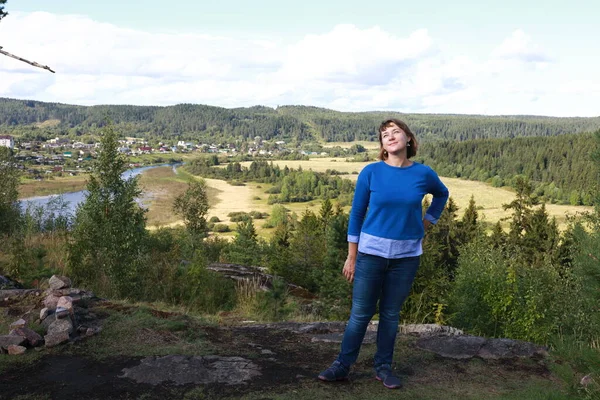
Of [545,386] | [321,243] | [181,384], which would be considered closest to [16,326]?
[181,384]

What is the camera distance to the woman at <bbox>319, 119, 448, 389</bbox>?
4191mm

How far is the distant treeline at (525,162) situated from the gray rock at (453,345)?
115 meters

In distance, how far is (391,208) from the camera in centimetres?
417

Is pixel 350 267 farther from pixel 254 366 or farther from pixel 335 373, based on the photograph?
pixel 254 366

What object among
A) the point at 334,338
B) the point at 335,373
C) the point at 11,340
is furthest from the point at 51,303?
the point at 335,373

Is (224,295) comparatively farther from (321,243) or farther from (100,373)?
(321,243)

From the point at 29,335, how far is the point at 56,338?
259 millimetres

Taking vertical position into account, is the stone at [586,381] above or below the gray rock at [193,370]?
above

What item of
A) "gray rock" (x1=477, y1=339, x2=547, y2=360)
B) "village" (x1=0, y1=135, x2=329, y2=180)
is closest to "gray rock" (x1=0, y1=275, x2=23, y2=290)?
"gray rock" (x1=477, y1=339, x2=547, y2=360)

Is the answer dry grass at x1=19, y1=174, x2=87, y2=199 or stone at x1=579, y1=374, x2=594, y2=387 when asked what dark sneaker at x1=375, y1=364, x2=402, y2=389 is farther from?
dry grass at x1=19, y1=174, x2=87, y2=199

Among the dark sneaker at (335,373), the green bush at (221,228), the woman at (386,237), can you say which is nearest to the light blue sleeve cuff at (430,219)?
the woman at (386,237)

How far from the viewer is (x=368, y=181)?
4.25 meters

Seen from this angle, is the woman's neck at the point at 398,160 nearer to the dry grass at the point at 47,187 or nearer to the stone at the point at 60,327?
the stone at the point at 60,327

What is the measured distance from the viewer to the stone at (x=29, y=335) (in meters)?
5.04
